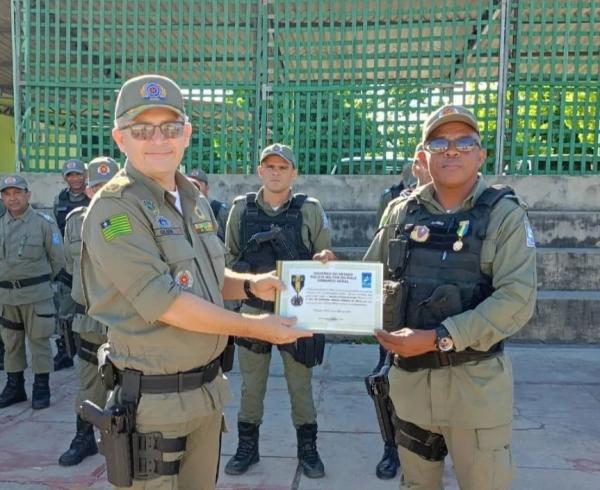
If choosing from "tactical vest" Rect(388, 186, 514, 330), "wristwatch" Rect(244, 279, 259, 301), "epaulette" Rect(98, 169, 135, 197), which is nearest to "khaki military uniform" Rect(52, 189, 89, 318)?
"wristwatch" Rect(244, 279, 259, 301)

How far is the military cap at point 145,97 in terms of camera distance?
2.06 m

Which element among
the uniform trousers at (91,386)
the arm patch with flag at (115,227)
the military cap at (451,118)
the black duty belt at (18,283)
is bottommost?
the uniform trousers at (91,386)

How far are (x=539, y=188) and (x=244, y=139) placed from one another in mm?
4041

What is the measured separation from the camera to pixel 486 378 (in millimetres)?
2391

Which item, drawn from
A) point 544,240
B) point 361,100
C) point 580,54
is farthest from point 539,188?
point 361,100

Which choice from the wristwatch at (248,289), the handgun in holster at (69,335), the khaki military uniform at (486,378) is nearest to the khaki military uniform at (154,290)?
the wristwatch at (248,289)

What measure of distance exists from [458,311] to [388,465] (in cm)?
173

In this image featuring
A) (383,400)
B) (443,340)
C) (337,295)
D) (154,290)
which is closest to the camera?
(154,290)

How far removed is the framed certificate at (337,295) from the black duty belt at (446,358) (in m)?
0.25

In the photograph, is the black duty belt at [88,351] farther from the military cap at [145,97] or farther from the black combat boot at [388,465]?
the military cap at [145,97]

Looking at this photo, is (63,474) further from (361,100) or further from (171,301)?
(361,100)

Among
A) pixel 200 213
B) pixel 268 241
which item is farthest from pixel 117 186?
pixel 268 241

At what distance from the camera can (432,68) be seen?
7914mm

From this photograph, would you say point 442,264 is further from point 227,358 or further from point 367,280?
point 227,358
